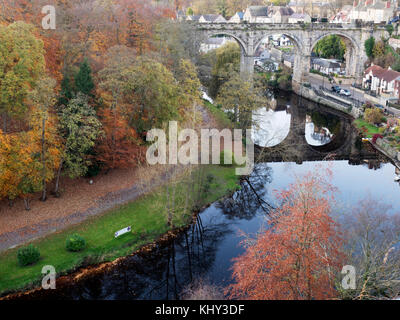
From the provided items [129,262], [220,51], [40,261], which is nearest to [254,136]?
[220,51]

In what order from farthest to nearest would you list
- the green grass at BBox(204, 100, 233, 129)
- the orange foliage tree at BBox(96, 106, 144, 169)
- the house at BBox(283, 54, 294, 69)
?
the house at BBox(283, 54, 294, 69) < the green grass at BBox(204, 100, 233, 129) < the orange foliage tree at BBox(96, 106, 144, 169)

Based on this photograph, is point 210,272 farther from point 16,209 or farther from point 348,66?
point 348,66

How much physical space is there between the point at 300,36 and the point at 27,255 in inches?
2139

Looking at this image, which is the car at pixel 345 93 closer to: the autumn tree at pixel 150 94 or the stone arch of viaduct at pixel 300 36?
the stone arch of viaduct at pixel 300 36

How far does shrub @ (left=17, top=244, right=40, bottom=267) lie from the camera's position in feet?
75.9

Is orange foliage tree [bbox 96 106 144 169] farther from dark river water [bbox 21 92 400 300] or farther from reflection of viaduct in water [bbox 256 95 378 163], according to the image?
reflection of viaduct in water [bbox 256 95 378 163]

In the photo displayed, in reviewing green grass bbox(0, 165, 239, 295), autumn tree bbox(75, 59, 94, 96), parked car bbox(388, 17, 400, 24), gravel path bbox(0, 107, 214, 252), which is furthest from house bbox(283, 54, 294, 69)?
autumn tree bbox(75, 59, 94, 96)

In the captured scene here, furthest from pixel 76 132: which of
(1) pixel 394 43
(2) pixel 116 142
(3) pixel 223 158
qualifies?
(1) pixel 394 43

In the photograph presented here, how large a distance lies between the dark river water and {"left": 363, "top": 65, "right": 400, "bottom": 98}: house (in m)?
19.6

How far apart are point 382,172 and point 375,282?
23261 millimetres

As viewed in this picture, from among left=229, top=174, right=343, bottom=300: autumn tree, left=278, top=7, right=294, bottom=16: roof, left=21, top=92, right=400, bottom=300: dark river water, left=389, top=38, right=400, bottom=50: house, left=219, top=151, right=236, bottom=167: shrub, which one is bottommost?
left=21, top=92, right=400, bottom=300: dark river water

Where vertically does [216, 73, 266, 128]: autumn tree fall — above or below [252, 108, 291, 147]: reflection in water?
above

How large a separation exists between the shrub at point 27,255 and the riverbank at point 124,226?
317 mm

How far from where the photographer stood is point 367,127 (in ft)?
163
